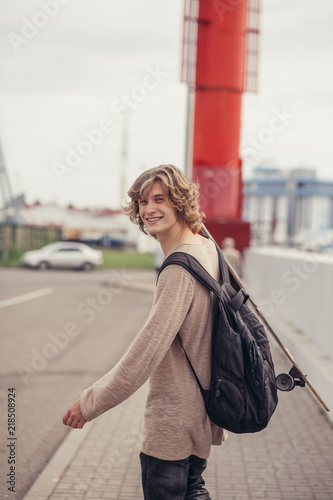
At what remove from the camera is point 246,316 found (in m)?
2.35

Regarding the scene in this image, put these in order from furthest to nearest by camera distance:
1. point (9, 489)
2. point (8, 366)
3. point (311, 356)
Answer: point (8, 366)
point (311, 356)
point (9, 489)

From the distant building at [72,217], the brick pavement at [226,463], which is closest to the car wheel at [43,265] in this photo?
the brick pavement at [226,463]

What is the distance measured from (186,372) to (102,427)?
10.9 ft

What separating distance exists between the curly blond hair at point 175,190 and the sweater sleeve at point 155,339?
10.6 inches

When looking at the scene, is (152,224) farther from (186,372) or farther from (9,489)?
(9,489)

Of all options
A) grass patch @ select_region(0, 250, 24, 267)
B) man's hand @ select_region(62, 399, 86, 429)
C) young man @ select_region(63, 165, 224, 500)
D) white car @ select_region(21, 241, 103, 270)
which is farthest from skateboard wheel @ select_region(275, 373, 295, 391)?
grass patch @ select_region(0, 250, 24, 267)

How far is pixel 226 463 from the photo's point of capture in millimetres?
4523

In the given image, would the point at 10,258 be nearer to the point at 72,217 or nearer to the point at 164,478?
the point at 164,478

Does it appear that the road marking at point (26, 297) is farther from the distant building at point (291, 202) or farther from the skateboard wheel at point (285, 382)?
the distant building at point (291, 202)

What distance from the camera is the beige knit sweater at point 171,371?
2.19 m

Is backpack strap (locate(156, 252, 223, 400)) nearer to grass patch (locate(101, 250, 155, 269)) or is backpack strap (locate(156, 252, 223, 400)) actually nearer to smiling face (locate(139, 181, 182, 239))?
smiling face (locate(139, 181, 182, 239))

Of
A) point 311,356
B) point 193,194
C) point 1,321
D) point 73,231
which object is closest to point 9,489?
point 193,194

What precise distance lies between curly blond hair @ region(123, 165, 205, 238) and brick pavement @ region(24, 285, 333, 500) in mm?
2142

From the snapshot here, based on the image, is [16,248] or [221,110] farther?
[16,248]
